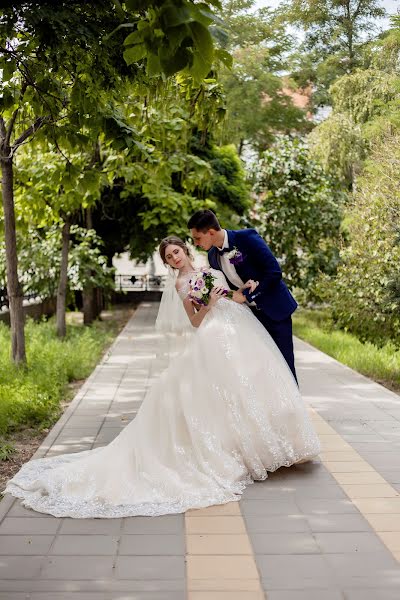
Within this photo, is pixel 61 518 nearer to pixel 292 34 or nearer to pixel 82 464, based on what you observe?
pixel 82 464

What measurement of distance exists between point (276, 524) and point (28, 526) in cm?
167

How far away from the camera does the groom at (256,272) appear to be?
6918 mm

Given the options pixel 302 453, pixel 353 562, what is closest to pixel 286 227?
pixel 302 453

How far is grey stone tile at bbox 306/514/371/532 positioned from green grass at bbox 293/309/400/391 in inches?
244

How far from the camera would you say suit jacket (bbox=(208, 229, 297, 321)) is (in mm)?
7039

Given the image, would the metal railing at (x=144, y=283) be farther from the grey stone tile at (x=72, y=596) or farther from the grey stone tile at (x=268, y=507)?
the grey stone tile at (x=72, y=596)

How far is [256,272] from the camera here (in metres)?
7.13

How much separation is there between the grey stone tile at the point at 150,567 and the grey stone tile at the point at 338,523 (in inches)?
41.1

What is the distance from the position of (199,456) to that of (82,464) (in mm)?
938

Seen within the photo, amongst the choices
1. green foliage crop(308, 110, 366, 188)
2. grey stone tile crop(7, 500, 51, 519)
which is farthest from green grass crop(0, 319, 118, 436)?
green foliage crop(308, 110, 366, 188)

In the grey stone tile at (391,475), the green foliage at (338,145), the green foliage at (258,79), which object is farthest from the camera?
the green foliage at (258,79)

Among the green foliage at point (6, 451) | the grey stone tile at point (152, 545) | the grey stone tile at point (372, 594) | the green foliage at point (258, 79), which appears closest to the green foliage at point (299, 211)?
the green foliage at point (258, 79)

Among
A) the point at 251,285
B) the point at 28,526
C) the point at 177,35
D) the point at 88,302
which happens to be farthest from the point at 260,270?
the point at 88,302

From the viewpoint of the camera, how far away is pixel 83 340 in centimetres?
1524
